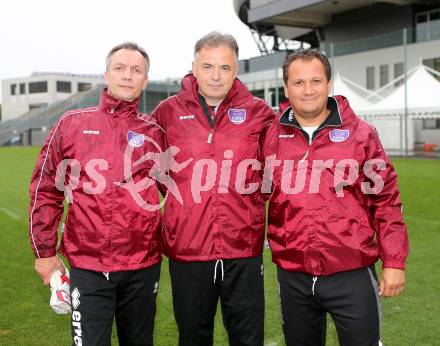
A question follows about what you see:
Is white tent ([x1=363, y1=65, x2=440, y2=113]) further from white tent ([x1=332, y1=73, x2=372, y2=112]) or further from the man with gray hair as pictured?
the man with gray hair

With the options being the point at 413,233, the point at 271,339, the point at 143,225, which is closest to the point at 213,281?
the point at 143,225

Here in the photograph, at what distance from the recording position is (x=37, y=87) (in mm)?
73188

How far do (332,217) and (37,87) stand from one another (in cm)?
7606

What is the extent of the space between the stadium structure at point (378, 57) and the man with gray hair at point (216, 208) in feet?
55.6

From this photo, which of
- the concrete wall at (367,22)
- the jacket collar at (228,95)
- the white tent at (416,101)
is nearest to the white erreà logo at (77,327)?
the jacket collar at (228,95)

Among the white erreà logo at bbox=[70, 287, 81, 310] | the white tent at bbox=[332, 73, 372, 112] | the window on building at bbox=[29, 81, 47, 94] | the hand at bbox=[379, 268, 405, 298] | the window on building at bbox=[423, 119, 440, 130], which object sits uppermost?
the window on building at bbox=[29, 81, 47, 94]

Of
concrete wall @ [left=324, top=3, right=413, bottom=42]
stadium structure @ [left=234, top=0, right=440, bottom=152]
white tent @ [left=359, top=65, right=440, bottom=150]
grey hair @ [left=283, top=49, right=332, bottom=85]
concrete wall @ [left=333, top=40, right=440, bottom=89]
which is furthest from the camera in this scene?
concrete wall @ [left=324, top=3, right=413, bottom=42]

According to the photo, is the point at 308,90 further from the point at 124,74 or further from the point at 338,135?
the point at 124,74

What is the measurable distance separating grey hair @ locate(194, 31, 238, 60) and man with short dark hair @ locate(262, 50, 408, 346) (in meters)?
0.49

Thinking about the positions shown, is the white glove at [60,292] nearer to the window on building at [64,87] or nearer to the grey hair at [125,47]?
the grey hair at [125,47]

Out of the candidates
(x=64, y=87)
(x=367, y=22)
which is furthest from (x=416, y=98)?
(x=64, y=87)

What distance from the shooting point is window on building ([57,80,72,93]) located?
73188 millimetres

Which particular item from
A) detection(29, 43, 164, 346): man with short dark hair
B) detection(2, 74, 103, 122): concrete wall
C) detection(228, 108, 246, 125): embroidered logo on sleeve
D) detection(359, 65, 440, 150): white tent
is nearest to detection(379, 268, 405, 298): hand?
detection(228, 108, 246, 125): embroidered logo on sleeve

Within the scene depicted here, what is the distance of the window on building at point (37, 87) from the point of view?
72625 mm
